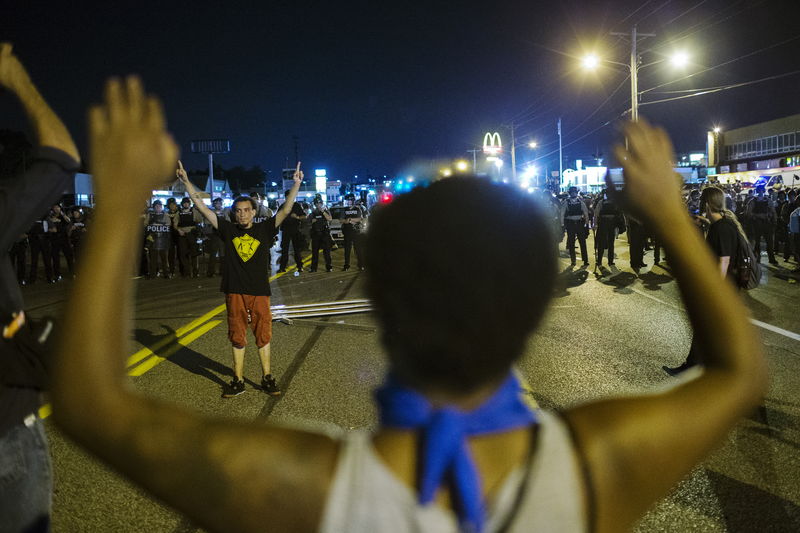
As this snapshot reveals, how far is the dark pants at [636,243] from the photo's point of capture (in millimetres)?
14672

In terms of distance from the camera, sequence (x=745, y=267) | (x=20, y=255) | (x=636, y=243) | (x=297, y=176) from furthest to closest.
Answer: (x=20, y=255)
(x=636, y=243)
(x=297, y=176)
(x=745, y=267)

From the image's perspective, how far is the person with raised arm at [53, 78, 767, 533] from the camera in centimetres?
102

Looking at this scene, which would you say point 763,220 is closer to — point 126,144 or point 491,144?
point 126,144

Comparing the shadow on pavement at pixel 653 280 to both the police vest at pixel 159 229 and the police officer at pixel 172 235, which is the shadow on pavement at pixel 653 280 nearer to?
the police officer at pixel 172 235

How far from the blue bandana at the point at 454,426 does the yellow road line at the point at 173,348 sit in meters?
6.61

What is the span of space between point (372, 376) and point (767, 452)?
3747 mm

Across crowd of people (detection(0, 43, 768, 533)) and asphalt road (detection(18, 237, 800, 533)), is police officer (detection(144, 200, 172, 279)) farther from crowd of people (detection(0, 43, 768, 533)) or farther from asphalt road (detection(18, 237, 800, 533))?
crowd of people (detection(0, 43, 768, 533))

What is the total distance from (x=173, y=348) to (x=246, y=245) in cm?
280

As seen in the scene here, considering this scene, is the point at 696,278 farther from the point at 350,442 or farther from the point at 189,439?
the point at 189,439

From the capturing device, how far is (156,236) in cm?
1672

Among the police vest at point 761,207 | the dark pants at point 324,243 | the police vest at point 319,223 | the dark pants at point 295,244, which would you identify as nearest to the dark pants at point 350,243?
the dark pants at point 324,243

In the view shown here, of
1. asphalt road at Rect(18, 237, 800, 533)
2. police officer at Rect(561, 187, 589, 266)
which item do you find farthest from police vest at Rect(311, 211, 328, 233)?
police officer at Rect(561, 187, 589, 266)

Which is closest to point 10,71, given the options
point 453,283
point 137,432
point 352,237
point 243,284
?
point 137,432

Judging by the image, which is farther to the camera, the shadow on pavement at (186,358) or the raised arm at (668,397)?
the shadow on pavement at (186,358)
